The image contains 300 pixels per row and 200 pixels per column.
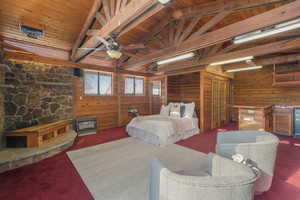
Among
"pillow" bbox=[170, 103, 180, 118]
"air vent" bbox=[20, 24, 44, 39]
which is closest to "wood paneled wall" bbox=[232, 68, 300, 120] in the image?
"pillow" bbox=[170, 103, 180, 118]

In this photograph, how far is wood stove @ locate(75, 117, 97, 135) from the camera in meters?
4.79

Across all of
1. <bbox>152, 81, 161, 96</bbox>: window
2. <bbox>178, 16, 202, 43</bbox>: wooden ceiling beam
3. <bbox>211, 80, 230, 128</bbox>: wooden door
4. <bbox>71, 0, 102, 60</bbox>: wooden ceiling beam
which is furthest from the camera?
<bbox>152, 81, 161, 96</bbox>: window

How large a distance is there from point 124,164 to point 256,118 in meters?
4.33

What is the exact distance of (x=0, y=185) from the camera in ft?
6.91

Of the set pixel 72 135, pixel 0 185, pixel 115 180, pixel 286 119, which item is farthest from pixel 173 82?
pixel 0 185

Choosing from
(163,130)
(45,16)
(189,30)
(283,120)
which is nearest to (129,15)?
(189,30)

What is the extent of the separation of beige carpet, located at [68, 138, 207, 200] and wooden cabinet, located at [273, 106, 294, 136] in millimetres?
3567

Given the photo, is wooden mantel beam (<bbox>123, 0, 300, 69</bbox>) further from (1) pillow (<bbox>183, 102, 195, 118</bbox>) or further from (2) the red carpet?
(2) the red carpet

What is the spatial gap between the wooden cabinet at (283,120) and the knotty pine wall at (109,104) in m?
5.30

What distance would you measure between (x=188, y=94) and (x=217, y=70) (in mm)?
1612

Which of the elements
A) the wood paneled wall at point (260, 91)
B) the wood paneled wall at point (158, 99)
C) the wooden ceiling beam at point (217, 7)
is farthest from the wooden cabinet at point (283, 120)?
the wood paneled wall at point (158, 99)

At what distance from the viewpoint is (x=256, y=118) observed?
429 centimetres

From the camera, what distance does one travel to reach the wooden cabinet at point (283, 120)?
4371 millimetres

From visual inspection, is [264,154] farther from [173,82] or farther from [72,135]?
[173,82]
